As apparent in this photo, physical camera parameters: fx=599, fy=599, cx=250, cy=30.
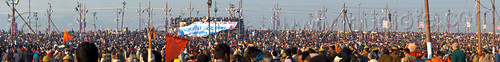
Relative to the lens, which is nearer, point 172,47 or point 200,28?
point 172,47

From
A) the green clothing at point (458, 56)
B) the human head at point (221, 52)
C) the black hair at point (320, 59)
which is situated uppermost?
the human head at point (221, 52)

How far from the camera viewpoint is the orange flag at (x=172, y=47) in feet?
30.6

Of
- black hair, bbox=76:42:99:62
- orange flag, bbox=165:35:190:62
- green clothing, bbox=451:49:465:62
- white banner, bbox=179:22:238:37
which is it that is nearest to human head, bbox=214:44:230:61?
orange flag, bbox=165:35:190:62

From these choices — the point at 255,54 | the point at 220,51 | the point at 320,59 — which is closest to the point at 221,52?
the point at 220,51

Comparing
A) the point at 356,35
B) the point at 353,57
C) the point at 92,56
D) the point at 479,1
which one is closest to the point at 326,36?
the point at 356,35

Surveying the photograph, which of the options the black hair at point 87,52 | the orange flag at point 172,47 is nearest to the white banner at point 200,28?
the orange flag at point 172,47

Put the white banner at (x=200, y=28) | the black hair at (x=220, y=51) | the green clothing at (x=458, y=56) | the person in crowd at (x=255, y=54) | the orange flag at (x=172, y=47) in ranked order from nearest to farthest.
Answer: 1. the black hair at (x=220, y=51)
2. the person in crowd at (x=255, y=54)
3. the orange flag at (x=172, y=47)
4. the green clothing at (x=458, y=56)
5. the white banner at (x=200, y=28)

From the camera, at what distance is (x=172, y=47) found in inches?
371

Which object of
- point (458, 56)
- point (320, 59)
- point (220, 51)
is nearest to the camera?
point (220, 51)

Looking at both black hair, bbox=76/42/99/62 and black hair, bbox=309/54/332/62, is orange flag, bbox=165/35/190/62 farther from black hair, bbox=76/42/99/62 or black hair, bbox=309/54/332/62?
black hair, bbox=76/42/99/62

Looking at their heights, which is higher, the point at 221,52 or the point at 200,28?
the point at 200,28

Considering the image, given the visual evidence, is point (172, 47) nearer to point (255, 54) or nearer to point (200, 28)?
point (255, 54)

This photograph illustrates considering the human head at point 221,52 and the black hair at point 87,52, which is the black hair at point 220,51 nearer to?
the human head at point 221,52

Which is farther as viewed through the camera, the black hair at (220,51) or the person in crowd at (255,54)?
the person in crowd at (255,54)
